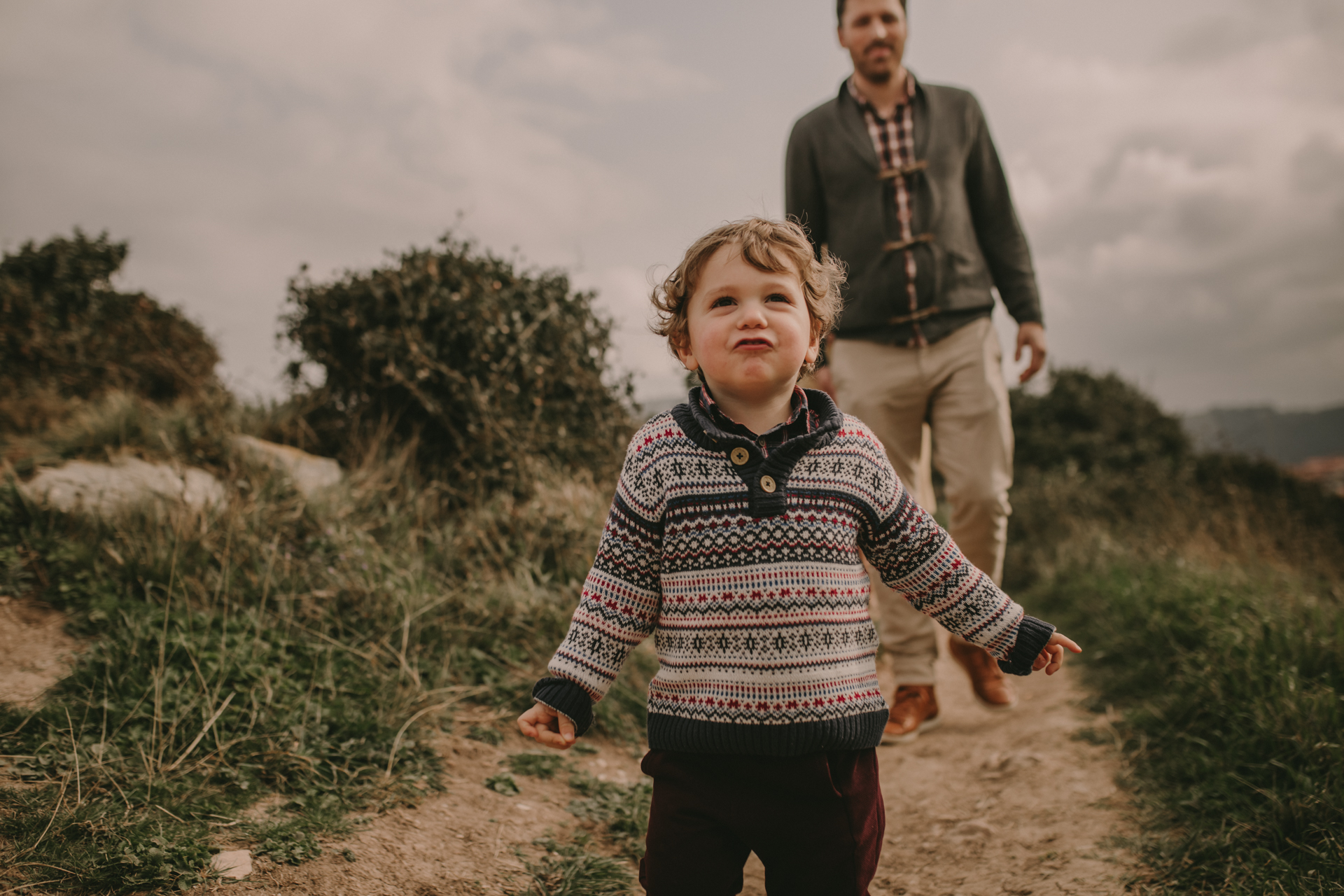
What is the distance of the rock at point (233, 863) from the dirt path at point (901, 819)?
3cm

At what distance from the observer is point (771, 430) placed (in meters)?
1.68

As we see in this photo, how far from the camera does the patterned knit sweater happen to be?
1518 millimetres

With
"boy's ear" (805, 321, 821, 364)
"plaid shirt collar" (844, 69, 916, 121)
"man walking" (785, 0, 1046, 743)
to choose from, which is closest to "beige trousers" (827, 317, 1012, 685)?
"man walking" (785, 0, 1046, 743)

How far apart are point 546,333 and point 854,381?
95.1 inches

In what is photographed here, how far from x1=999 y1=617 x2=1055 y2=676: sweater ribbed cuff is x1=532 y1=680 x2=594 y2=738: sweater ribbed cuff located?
33.3 inches

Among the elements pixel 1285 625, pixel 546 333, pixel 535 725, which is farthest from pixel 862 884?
pixel 546 333

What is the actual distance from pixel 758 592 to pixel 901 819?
4.80ft

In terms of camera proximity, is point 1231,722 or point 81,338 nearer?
point 1231,722

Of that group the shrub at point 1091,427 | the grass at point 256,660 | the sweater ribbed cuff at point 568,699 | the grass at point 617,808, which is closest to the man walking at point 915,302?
the grass at point 617,808

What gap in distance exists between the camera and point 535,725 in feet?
4.99

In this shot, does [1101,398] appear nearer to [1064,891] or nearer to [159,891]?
[1064,891]

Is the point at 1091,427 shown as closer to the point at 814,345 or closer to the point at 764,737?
the point at 814,345

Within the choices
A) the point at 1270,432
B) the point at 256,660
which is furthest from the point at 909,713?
the point at 1270,432

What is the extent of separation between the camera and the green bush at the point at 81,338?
563cm
